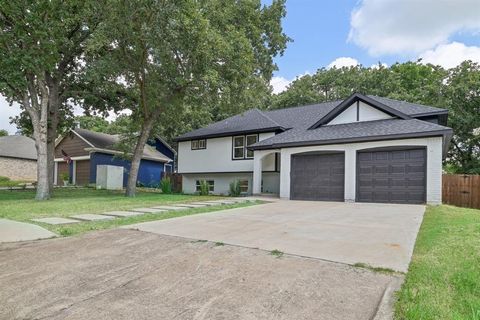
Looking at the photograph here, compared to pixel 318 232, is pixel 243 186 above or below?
above

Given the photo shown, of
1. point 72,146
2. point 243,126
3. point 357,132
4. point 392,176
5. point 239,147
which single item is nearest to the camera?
point 392,176

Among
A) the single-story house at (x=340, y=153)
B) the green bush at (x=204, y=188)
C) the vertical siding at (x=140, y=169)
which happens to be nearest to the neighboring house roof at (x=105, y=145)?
the vertical siding at (x=140, y=169)

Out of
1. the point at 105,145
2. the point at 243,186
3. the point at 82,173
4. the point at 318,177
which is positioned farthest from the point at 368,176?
the point at 82,173

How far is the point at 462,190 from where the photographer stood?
1467cm

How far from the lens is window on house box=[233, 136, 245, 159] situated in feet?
64.0

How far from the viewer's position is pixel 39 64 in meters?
13.6

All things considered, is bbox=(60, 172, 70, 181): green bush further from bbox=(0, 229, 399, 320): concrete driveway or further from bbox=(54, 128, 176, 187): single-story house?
bbox=(0, 229, 399, 320): concrete driveway

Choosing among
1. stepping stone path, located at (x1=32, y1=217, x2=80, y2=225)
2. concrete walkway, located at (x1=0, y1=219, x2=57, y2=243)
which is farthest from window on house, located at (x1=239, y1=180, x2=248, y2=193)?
concrete walkway, located at (x1=0, y1=219, x2=57, y2=243)

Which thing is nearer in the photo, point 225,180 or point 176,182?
point 225,180

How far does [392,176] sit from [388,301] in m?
10.7

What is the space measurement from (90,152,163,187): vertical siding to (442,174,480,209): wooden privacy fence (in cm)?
2147

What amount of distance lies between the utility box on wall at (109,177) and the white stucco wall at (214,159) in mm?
5039

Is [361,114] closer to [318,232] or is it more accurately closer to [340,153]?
[340,153]

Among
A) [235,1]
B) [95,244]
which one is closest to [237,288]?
[95,244]
